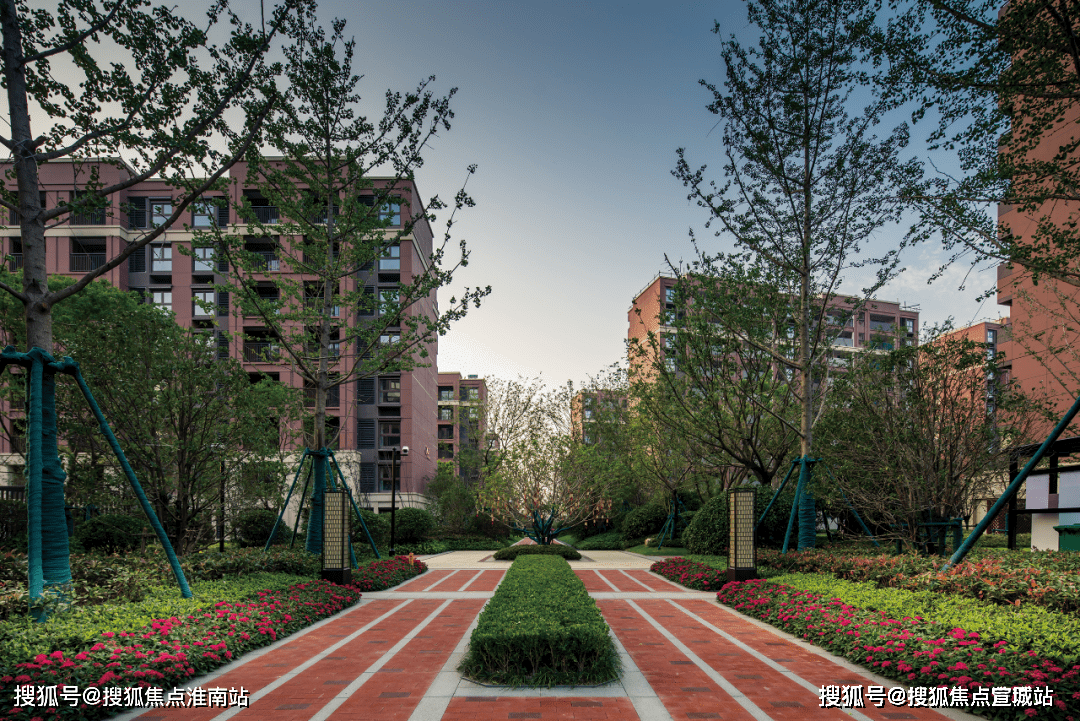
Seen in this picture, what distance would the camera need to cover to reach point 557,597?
848 centimetres

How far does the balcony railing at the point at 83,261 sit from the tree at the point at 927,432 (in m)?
41.2

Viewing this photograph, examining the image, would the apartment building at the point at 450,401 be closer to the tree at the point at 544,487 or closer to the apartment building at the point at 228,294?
the apartment building at the point at 228,294

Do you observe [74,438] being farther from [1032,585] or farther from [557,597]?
[1032,585]

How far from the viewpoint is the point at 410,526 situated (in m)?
27.8

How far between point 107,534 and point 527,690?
53.4 feet

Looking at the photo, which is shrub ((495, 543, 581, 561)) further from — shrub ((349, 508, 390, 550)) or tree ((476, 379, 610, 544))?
shrub ((349, 508, 390, 550))

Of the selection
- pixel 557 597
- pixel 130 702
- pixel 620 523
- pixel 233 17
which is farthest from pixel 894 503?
pixel 620 523

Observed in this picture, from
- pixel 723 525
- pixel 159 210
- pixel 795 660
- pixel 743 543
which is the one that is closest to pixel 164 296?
pixel 159 210

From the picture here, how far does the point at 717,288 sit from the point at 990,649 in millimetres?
12867

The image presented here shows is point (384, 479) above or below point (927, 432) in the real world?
below

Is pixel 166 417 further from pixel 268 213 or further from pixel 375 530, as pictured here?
pixel 268 213

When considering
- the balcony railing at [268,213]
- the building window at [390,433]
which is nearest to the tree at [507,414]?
the building window at [390,433]

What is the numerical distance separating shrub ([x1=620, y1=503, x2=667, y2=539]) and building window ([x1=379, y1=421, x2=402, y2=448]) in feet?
63.2

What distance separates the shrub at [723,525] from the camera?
17.5 metres
